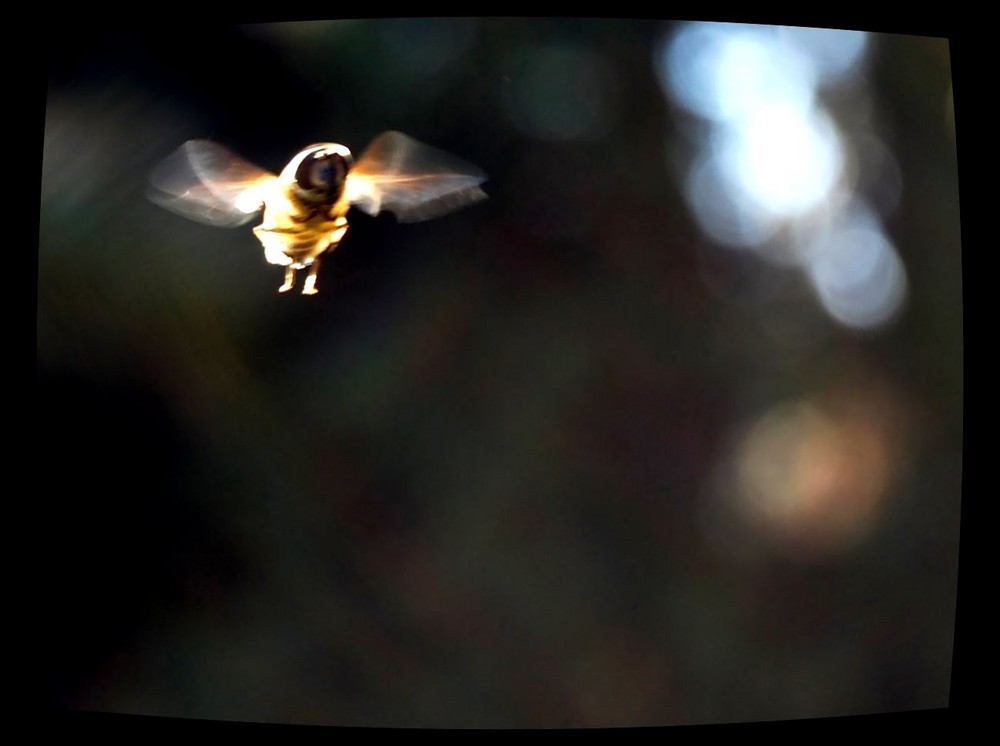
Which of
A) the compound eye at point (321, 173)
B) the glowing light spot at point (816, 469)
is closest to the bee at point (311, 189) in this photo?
the compound eye at point (321, 173)

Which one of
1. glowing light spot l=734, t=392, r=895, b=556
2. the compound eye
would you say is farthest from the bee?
glowing light spot l=734, t=392, r=895, b=556

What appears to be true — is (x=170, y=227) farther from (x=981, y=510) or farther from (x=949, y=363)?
(x=981, y=510)

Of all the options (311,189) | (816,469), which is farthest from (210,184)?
(816,469)

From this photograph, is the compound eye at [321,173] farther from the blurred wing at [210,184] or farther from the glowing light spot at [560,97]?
the glowing light spot at [560,97]

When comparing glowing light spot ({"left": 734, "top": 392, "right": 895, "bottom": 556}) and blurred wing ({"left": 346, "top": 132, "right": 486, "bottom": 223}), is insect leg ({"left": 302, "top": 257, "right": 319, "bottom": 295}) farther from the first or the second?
glowing light spot ({"left": 734, "top": 392, "right": 895, "bottom": 556})

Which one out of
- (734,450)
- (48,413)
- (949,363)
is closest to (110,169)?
(48,413)

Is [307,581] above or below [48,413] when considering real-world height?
below

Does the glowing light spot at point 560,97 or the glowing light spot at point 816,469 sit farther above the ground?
the glowing light spot at point 560,97
